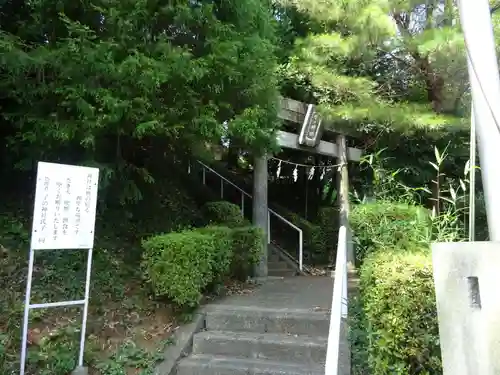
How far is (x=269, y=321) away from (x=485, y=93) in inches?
117

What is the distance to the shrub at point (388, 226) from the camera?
382 cm

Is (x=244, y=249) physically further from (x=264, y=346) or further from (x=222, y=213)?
(x=264, y=346)

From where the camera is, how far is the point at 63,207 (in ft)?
13.2

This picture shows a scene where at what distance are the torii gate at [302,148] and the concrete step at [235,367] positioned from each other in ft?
11.0

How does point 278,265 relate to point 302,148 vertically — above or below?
below

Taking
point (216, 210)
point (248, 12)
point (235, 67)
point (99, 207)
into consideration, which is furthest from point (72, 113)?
point (216, 210)

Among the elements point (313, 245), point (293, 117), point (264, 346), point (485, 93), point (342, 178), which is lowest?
point (264, 346)

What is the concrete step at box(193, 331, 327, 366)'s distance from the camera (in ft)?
13.6

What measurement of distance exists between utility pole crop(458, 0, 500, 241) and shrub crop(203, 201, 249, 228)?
5.95 m

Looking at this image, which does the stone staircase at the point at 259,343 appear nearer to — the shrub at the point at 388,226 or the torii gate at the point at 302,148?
the shrub at the point at 388,226

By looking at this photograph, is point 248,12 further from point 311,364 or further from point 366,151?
point 366,151

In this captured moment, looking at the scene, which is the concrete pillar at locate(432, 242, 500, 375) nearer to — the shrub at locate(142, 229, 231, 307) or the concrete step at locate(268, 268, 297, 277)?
the shrub at locate(142, 229, 231, 307)

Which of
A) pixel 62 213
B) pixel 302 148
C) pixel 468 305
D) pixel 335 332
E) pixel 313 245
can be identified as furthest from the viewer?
pixel 313 245

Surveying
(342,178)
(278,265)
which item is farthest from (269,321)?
(342,178)
